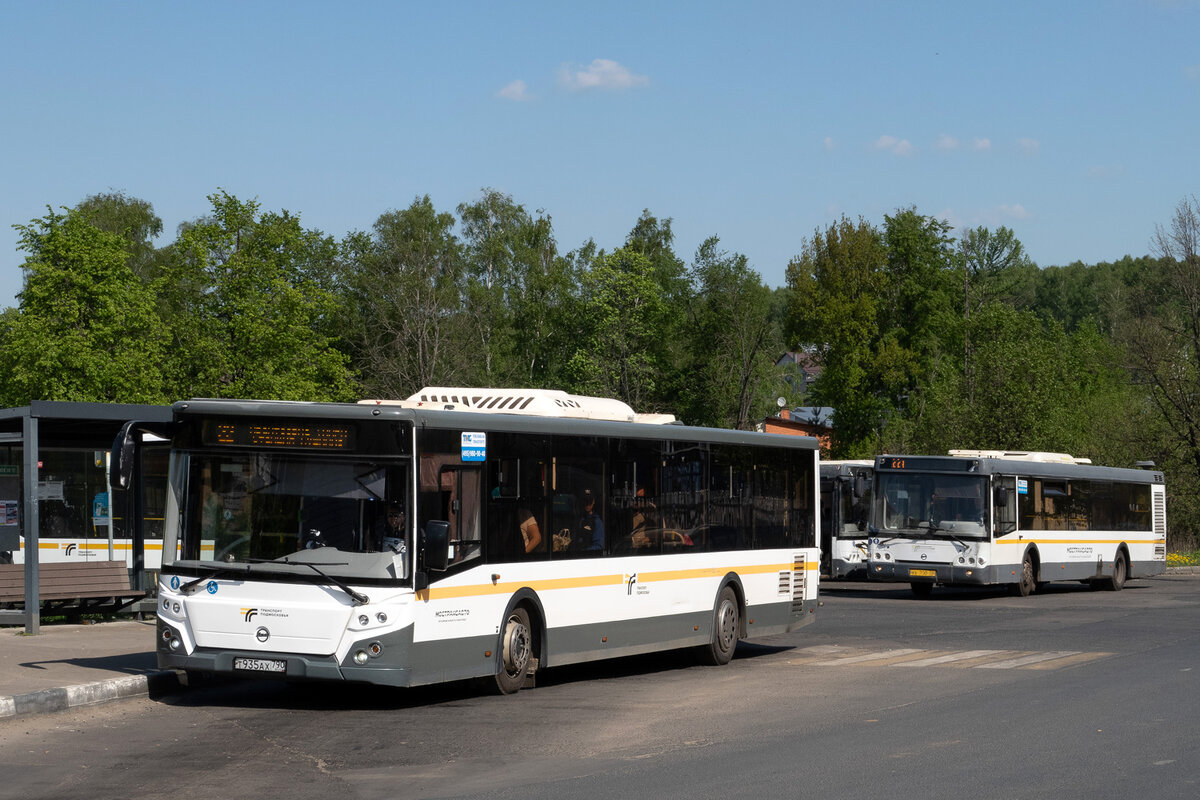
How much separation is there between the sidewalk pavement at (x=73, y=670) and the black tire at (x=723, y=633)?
21.4 ft

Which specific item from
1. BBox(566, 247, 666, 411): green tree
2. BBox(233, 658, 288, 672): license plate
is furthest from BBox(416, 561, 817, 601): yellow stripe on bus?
BBox(566, 247, 666, 411): green tree

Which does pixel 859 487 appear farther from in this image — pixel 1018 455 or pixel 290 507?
pixel 290 507

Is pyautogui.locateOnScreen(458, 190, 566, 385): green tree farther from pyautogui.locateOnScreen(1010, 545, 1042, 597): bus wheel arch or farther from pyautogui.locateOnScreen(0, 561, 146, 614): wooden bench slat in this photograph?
pyautogui.locateOnScreen(0, 561, 146, 614): wooden bench slat

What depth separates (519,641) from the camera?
45.7 ft

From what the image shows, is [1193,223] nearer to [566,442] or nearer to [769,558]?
[769,558]

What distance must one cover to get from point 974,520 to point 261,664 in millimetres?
20923

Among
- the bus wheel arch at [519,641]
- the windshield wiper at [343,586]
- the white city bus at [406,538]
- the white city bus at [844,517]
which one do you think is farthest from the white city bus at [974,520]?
the windshield wiper at [343,586]

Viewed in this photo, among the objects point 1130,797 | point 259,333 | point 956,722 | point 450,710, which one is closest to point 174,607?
point 450,710

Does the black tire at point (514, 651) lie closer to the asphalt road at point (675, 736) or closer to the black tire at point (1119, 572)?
the asphalt road at point (675, 736)

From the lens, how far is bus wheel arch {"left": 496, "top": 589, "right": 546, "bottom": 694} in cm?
1363

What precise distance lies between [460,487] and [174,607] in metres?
2.74

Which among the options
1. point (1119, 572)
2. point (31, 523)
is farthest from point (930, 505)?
point (31, 523)

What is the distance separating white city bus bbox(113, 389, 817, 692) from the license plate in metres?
0.01

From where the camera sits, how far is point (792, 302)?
79.2m
